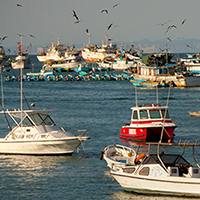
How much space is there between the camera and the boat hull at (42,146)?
26.8 metres

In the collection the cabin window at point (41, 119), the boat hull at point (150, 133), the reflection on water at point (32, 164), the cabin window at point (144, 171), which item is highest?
the cabin window at point (41, 119)

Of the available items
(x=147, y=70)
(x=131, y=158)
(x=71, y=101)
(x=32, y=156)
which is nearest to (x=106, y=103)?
(x=71, y=101)

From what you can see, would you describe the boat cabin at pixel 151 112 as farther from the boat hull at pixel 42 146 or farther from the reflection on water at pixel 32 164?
the reflection on water at pixel 32 164

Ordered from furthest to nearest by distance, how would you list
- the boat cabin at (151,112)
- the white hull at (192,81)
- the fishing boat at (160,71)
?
the fishing boat at (160,71)
the white hull at (192,81)
the boat cabin at (151,112)

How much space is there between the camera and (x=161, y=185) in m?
19.2

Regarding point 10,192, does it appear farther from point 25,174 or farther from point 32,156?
point 32,156

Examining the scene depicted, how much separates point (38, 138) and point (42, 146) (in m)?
0.54

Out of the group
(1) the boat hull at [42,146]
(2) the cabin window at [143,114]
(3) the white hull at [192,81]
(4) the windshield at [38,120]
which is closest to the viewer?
(1) the boat hull at [42,146]

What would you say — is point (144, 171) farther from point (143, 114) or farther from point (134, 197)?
point (143, 114)

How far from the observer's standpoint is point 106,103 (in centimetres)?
6038

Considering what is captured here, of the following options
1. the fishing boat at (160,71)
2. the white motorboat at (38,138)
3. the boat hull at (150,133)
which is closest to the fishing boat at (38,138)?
the white motorboat at (38,138)


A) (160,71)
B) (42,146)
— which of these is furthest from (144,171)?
(160,71)

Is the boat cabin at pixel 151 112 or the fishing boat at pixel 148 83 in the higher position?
the boat cabin at pixel 151 112

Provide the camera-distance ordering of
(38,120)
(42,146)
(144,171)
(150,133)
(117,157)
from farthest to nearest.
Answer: (150,133) < (38,120) < (42,146) < (117,157) < (144,171)
